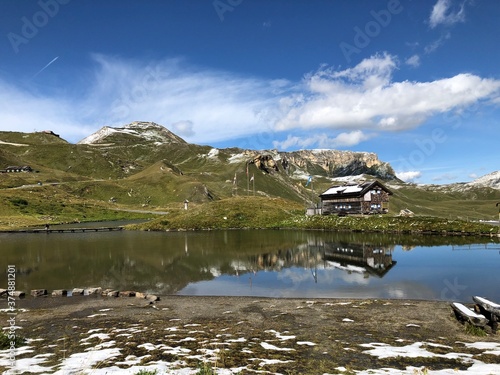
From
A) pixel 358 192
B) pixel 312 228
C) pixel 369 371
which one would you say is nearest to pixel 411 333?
pixel 369 371

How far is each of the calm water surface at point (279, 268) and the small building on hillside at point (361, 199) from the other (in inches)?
1650

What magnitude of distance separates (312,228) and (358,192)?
24.5m

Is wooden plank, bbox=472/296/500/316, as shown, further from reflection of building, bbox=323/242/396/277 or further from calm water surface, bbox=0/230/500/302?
reflection of building, bbox=323/242/396/277

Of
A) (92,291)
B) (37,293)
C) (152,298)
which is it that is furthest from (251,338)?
(37,293)

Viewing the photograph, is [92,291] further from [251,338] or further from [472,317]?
[472,317]

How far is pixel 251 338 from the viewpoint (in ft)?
54.7

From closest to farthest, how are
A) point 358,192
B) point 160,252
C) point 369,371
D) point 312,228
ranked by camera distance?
1. point 369,371
2. point 160,252
3. point 312,228
4. point 358,192

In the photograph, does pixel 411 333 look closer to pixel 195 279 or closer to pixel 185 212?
pixel 195 279

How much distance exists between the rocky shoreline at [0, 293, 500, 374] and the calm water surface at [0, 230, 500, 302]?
4941 millimetres

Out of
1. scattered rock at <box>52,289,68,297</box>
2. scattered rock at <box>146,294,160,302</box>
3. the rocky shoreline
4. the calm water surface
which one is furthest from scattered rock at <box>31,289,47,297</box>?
scattered rock at <box>146,294,160,302</box>

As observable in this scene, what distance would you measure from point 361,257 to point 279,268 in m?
12.6

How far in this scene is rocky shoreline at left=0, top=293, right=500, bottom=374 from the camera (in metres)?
12.9

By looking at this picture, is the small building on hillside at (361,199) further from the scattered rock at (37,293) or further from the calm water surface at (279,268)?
the scattered rock at (37,293)

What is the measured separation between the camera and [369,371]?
12.2m
